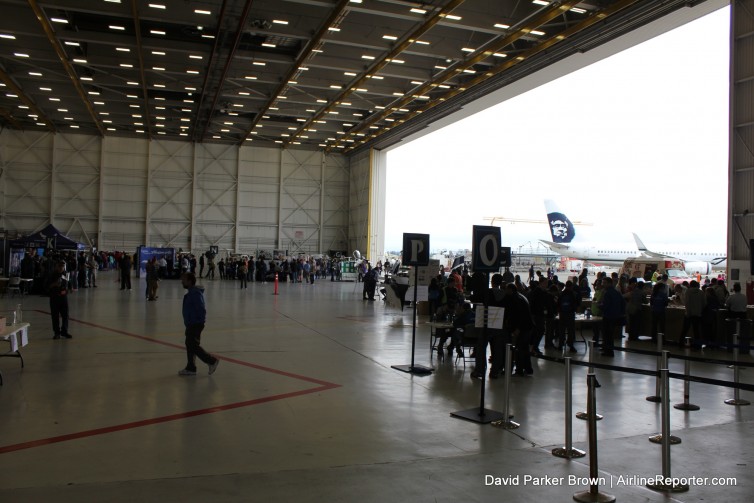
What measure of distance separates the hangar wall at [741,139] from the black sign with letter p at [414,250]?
13.1 m

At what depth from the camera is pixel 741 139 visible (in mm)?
18266

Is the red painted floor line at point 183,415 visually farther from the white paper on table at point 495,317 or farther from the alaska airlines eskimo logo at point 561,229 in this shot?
the alaska airlines eskimo logo at point 561,229

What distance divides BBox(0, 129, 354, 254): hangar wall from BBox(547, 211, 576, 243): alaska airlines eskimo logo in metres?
15.7

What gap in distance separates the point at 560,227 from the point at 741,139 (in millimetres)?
29429

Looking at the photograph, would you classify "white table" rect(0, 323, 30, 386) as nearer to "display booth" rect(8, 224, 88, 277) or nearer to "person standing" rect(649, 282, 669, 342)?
"person standing" rect(649, 282, 669, 342)

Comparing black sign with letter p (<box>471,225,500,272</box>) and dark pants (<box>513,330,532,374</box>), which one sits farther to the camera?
dark pants (<box>513,330,532,374</box>)

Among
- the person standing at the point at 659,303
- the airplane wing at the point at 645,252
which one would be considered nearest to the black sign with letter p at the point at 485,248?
the person standing at the point at 659,303

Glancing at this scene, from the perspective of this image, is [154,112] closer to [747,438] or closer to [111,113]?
[111,113]

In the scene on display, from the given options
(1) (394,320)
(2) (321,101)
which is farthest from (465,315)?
(2) (321,101)

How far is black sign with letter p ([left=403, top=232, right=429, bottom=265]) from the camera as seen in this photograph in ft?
32.0

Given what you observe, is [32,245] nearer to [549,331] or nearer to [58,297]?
[58,297]

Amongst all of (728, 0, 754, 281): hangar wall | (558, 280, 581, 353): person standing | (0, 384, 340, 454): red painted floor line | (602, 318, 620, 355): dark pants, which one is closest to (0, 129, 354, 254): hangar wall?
(728, 0, 754, 281): hangar wall

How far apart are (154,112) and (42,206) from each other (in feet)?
40.9

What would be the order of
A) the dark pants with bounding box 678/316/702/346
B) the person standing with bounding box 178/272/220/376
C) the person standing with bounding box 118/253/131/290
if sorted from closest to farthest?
1. the person standing with bounding box 178/272/220/376
2. the dark pants with bounding box 678/316/702/346
3. the person standing with bounding box 118/253/131/290
